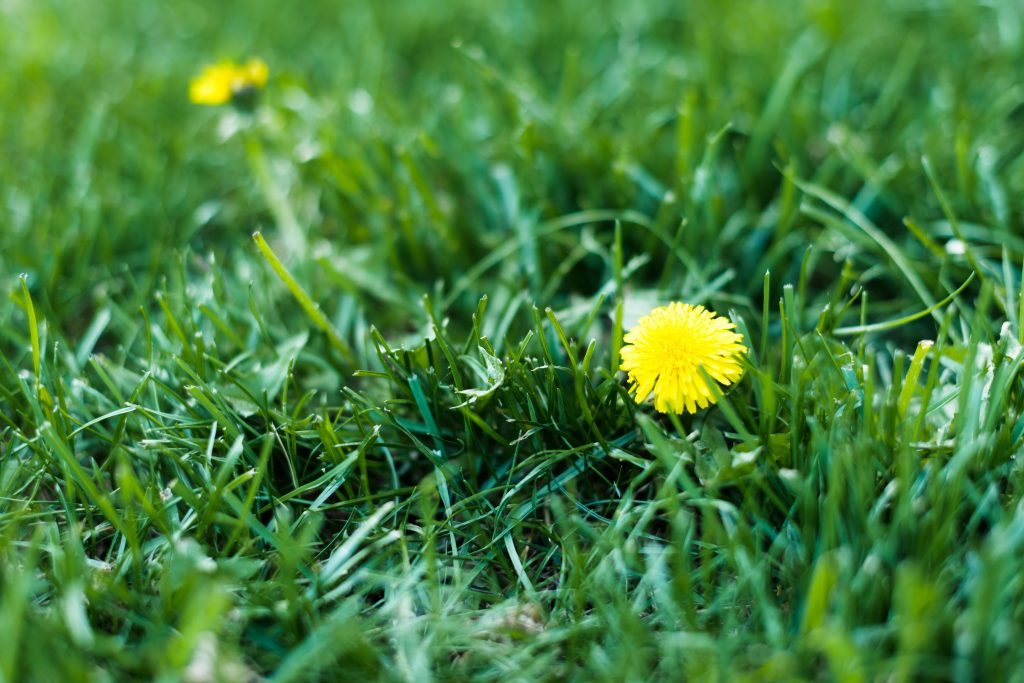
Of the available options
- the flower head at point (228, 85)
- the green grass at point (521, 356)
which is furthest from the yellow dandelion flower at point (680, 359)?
the flower head at point (228, 85)

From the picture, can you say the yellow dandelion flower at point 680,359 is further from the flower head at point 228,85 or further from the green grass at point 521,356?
the flower head at point 228,85

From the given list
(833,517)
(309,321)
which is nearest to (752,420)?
(833,517)

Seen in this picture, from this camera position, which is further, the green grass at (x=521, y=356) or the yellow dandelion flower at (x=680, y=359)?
the yellow dandelion flower at (x=680, y=359)

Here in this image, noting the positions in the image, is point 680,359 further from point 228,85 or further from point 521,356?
point 228,85

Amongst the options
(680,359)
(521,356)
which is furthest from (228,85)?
(680,359)

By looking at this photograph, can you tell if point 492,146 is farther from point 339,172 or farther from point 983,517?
point 983,517

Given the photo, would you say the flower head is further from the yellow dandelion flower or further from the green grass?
the yellow dandelion flower

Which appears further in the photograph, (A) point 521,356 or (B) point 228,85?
(B) point 228,85
